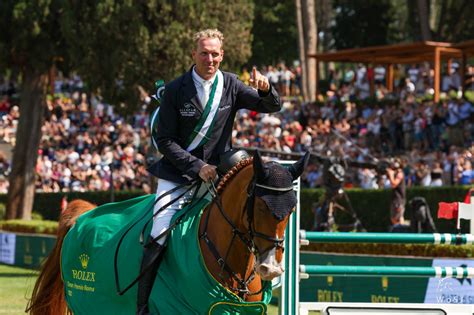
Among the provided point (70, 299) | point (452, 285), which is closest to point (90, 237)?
point (70, 299)

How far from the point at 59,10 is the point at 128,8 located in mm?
2723

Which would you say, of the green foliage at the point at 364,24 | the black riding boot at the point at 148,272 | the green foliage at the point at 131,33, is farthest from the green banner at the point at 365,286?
the green foliage at the point at 364,24

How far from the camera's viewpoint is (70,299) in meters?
8.48

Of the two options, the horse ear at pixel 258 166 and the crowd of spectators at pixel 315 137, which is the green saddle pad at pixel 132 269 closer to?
the horse ear at pixel 258 166

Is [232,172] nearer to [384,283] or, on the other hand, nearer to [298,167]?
[298,167]

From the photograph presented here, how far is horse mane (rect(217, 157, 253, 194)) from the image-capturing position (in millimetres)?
6707

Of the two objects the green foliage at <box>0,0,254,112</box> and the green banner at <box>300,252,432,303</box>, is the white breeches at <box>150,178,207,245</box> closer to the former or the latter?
the green banner at <box>300,252,432,303</box>

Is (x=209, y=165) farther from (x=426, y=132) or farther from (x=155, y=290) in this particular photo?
(x=426, y=132)

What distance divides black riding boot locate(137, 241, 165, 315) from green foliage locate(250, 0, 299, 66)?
138ft

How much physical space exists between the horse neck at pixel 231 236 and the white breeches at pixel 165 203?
446mm

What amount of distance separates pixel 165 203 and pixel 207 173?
1.66 feet

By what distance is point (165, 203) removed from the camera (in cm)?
709

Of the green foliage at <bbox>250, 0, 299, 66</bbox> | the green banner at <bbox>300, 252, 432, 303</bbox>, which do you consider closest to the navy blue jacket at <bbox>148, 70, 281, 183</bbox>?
the green banner at <bbox>300, 252, 432, 303</bbox>

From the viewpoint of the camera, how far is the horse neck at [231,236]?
6.48m
